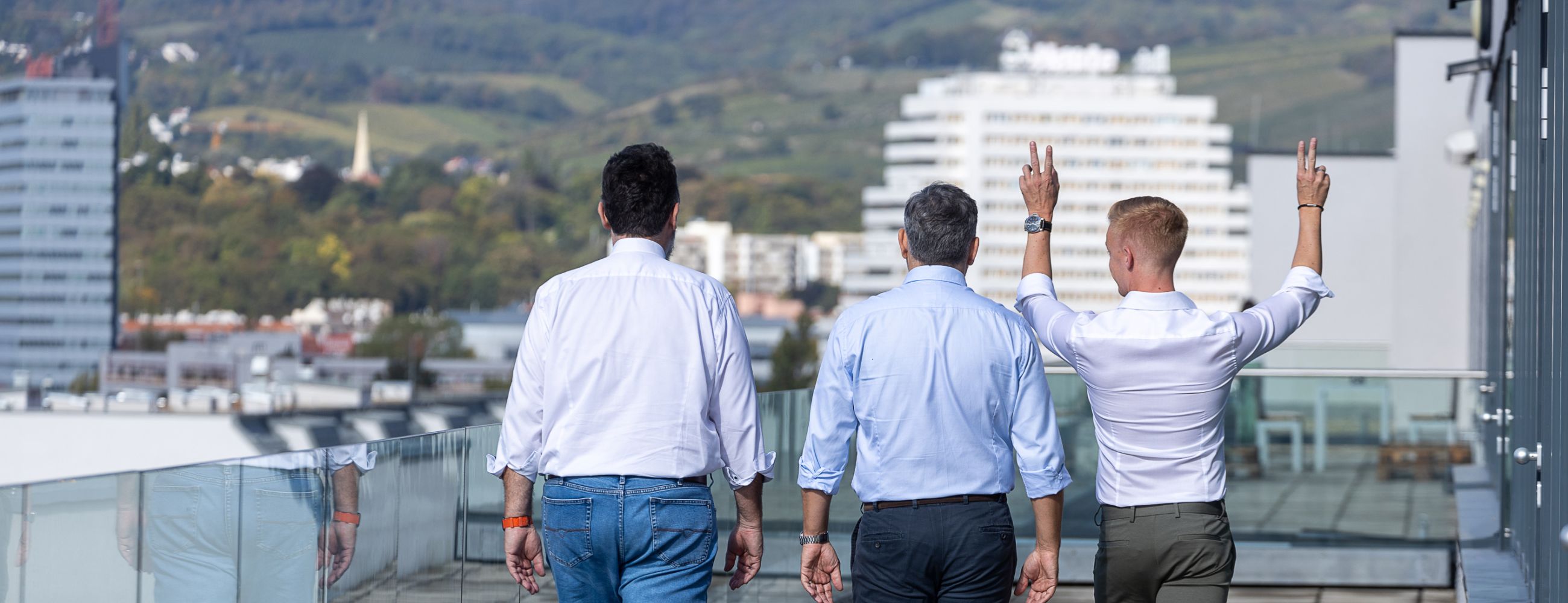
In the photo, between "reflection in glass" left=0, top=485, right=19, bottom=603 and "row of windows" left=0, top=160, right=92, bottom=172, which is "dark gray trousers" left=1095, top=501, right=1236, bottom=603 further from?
"row of windows" left=0, top=160, right=92, bottom=172

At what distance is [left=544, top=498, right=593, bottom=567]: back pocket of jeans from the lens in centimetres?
275

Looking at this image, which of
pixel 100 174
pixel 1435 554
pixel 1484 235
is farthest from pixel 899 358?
pixel 100 174

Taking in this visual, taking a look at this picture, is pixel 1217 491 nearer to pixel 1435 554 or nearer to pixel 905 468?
pixel 905 468

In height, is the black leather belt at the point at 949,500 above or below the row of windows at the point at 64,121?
below

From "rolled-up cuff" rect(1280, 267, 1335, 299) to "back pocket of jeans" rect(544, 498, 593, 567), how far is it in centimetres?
126

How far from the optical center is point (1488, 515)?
243 inches

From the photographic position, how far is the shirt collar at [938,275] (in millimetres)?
2924

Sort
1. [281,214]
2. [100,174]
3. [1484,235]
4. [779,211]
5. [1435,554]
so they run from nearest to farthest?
[1435,554], [1484,235], [100,174], [281,214], [779,211]

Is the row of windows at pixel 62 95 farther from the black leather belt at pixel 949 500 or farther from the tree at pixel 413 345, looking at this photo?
the black leather belt at pixel 949 500

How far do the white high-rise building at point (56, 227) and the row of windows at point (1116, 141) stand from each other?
7613 centimetres

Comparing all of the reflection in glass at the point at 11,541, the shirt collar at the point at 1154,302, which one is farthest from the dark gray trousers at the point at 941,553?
the reflection in glass at the point at 11,541

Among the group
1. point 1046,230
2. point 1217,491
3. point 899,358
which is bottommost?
point 1217,491

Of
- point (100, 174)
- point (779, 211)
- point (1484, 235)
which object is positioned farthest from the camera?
point (779, 211)

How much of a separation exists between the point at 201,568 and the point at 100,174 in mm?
147045
